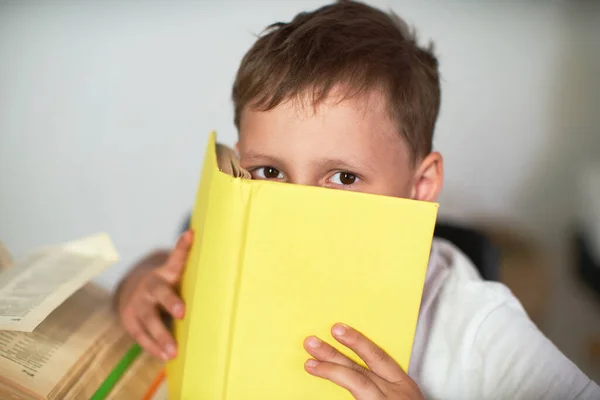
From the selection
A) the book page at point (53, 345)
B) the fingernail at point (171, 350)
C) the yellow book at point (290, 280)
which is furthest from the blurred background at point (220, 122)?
the yellow book at point (290, 280)

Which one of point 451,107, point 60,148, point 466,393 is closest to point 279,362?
point 466,393

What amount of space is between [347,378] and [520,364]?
0.75ft

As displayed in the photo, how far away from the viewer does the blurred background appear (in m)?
0.98

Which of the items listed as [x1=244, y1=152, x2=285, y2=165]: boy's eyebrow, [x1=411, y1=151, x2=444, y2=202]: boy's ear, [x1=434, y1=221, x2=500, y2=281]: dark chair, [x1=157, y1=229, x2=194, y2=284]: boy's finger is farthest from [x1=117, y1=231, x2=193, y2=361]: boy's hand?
[x1=434, y1=221, x2=500, y2=281]: dark chair

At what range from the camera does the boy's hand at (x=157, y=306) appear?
601mm

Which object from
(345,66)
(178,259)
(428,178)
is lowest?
(178,259)

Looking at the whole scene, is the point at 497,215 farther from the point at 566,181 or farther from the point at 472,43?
the point at 472,43

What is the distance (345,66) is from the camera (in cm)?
63

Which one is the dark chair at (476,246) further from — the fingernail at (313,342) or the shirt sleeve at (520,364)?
the fingernail at (313,342)

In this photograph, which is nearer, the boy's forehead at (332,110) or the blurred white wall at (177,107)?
the boy's forehead at (332,110)

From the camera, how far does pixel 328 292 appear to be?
471 millimetres

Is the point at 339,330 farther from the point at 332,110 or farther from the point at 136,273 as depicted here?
the point at 136,273

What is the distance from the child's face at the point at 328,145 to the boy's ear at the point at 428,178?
7 cm

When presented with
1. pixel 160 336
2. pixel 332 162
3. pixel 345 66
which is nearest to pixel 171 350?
pixel 160 336
